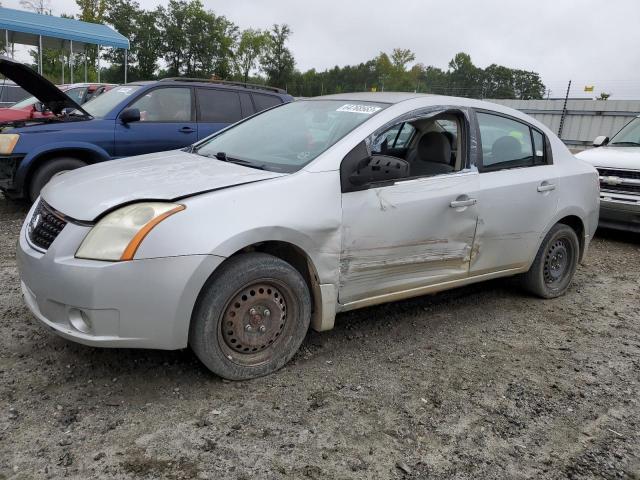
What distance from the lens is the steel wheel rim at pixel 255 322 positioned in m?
2.88

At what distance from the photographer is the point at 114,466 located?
2260 millimetres

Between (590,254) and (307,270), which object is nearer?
(307,270)

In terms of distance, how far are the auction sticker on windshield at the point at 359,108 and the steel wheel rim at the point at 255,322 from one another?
1355 mm

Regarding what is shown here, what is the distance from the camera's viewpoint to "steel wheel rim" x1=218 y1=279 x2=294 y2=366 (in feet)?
9.44

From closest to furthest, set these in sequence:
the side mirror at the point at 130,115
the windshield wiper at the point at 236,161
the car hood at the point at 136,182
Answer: the car hood at the point at 136,182 < the windshield wiper at the point at 236,161 < the side mirror at the point at 130,115

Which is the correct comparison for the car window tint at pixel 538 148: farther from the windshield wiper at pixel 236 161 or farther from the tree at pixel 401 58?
the tree at pixel 401 58

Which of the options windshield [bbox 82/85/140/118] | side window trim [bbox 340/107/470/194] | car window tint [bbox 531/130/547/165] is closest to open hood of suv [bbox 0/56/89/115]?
windshield [bbox 82/85/140/118]

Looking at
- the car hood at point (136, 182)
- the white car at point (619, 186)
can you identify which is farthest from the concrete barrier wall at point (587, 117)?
the car hood at point (136, 182)

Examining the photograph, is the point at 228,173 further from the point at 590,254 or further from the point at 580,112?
the point at 580,112

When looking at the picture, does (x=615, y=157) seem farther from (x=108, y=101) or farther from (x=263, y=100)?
(x=108, y=101)

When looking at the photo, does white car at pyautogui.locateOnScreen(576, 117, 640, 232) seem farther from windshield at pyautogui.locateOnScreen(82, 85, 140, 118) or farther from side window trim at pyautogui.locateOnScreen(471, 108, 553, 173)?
windshield at pyautogui.locateOnScreen(82, 85, 140, 118)

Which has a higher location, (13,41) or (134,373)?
(13,41)

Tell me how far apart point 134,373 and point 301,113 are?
2145 millimetres

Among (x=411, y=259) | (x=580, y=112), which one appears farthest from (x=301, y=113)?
(x=580, y=112)
